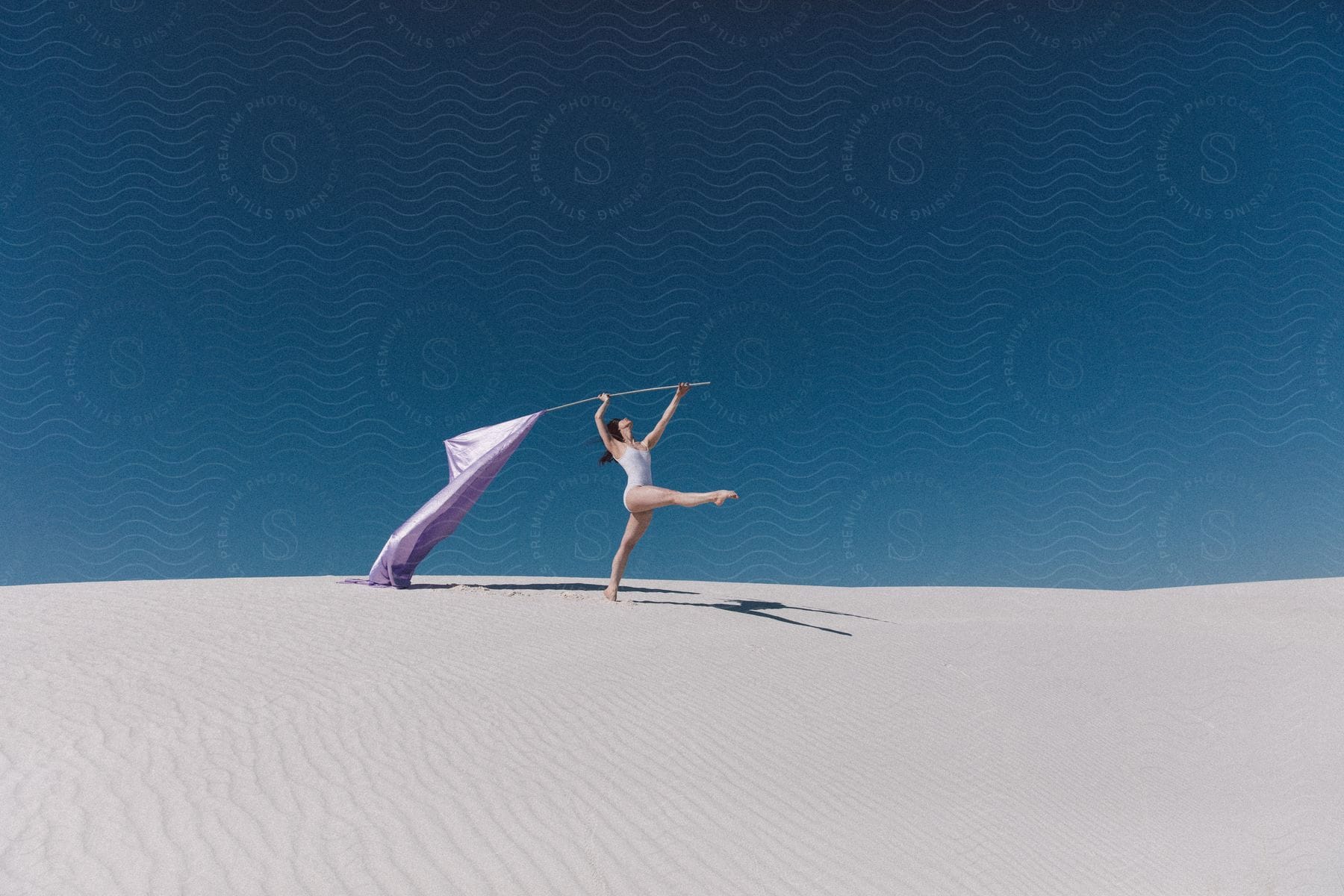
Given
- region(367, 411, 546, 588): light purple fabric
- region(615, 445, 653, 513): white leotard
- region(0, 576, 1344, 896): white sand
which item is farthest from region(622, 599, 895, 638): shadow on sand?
region(367, 411, 546, 588): light purple fabric

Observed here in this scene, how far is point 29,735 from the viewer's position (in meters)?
5.52

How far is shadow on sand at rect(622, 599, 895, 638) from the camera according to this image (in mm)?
11953

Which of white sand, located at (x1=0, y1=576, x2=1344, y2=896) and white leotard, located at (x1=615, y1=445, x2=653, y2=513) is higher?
white leotard, located at (x1=615, y1=445, x2=653, y2=513)

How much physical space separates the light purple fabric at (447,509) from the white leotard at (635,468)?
2.44m

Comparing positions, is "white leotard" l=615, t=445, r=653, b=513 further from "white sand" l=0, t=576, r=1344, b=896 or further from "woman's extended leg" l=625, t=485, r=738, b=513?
"white sand" l=0, t=576, r=1344, b=896

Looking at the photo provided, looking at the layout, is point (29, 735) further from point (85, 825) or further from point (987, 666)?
point (987, 666)

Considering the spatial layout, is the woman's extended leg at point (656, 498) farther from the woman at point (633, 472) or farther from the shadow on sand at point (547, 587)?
the shadow on sand at point (547, 587)

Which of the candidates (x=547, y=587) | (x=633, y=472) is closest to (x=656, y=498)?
(x=633, y=472)

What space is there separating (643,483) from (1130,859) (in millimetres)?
7513

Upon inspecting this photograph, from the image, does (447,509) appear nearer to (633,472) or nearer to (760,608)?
(633,472)

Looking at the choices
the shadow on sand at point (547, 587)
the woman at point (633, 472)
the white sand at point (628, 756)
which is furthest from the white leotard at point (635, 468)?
the shadow on sand at point (547, 587)

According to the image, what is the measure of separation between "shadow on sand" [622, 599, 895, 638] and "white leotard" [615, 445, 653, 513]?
199 cm

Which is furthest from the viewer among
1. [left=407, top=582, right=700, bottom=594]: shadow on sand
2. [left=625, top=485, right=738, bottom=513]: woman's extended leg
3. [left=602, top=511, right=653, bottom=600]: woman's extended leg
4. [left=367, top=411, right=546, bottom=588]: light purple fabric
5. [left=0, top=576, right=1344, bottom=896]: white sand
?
[left=407, top=582, right=700, bottom=594]: shadow on sand

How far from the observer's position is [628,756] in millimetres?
5863
